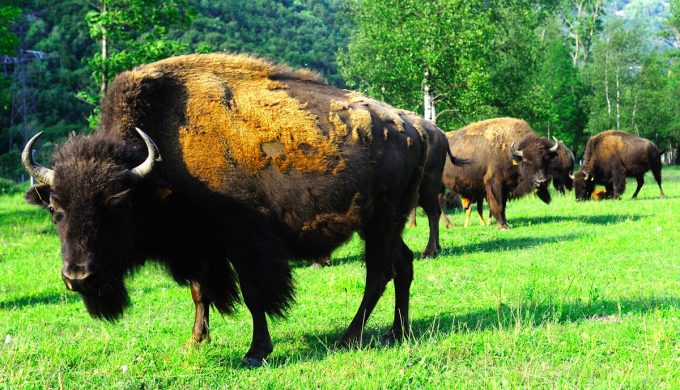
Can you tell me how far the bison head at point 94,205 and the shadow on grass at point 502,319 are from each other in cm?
117

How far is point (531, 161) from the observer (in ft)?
53.2

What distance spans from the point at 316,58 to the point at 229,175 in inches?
2644

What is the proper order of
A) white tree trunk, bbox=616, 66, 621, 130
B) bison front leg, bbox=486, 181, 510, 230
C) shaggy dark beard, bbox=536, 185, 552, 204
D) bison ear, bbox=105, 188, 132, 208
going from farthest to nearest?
white tree trunk, bbox=616, 66, 621, 130 < shaggy dark beard, bbox=536, 185, 552, 204 < bison front leg, bbox=486, 181, 510, 230 < bison ear, bbox=105, 188, 132, 208

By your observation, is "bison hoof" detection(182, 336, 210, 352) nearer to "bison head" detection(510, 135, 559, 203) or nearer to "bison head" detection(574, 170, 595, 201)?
"bison head" detection(510, 135, 559, 203)

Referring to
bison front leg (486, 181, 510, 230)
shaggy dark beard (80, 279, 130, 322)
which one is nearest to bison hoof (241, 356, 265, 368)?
shaggy dark beard (80, 279, 130, 322)

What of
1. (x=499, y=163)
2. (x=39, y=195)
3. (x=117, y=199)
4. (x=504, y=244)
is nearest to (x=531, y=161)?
(x=499, y=163)

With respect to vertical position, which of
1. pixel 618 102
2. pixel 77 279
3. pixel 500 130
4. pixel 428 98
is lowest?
pixel 618 102

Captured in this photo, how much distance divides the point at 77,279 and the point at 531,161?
1320cm

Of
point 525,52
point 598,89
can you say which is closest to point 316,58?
point 598,89

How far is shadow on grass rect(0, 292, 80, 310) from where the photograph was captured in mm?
8406

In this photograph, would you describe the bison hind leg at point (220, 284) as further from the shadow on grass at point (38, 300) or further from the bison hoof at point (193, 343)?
the shadow on grass at point (38, 300)

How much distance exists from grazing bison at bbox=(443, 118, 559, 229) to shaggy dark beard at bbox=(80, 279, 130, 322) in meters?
11.2

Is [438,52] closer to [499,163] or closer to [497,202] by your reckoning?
[499,163]

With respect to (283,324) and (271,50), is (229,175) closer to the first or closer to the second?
(283,324)
